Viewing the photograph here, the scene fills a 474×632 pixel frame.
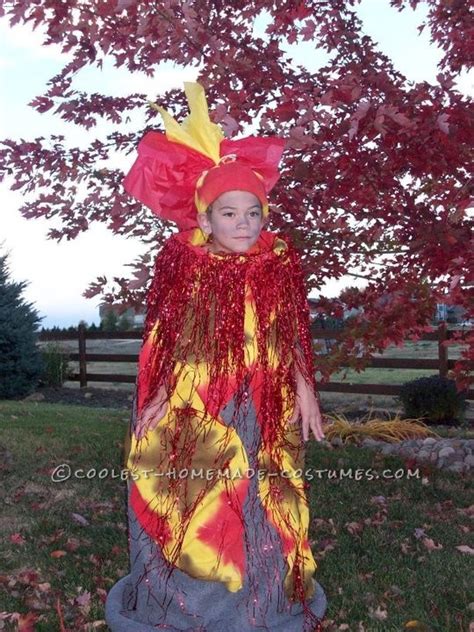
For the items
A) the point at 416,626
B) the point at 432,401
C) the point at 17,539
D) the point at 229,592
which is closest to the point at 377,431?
the point at 432,401

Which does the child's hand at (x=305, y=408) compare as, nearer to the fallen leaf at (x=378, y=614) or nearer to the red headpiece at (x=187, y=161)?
the red headpiece at (x=187, y=161)

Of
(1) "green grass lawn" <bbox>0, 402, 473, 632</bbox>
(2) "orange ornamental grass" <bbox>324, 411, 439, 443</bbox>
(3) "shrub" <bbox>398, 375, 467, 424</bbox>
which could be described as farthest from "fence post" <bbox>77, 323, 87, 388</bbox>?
(2) "orange ornamental grass" <bbox>324, 411, 439, 443</bbox>

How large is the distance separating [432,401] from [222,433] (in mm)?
8647

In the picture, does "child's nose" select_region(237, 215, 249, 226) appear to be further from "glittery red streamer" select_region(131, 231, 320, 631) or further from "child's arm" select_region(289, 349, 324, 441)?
"child's arm" select_region(289, 349, 324, 441)

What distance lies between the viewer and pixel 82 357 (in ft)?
60.7

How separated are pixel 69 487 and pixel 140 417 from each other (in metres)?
Answer: 4.54

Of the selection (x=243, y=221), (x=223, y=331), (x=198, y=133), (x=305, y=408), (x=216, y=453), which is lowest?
(x=216, y=453)

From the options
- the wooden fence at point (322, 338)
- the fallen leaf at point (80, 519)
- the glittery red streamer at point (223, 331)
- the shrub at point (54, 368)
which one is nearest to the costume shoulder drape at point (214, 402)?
the glittery red streamer at point (223, 331)

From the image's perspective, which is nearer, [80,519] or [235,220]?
[235,220]

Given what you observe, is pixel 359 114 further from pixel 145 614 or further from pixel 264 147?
pixel 145 614

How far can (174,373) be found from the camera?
268 centimetres

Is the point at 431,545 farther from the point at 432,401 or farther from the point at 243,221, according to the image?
the point at 432,401

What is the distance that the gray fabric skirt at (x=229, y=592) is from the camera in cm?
267

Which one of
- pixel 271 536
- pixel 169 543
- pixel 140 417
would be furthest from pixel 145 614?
pixel 140 417
